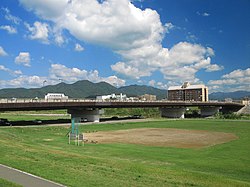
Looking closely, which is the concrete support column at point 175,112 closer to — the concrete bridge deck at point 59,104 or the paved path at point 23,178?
the concrete bridge deck at point 59,104

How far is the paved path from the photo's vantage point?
45.2 ft

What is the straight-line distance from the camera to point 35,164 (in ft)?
62.0

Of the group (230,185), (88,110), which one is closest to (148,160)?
(230,185)

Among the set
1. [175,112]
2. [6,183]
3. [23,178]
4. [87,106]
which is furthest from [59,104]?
[6,183]

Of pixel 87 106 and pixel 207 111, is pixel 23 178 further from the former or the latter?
pixel 207 111

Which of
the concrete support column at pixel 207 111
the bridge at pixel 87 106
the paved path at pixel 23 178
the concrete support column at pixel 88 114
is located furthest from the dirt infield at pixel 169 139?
the concrete support column at pixel 207 111

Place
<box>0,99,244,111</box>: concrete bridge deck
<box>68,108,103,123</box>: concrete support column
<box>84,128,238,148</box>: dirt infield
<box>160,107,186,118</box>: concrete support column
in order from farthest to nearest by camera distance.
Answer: <box>160,107,186,118</box>: concrete support column < <box>68,108,103,123</box>: concrete support column < <box>0,99,244,111</box>: concrete bridge deck < <box>84,128,238,148</box>: dirt infield

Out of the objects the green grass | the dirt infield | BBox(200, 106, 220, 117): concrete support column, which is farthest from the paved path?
BBox(200, 106, 220, 117): concrete support column

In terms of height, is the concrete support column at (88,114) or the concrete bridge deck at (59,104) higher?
the concrete bridge deck at (59,104)

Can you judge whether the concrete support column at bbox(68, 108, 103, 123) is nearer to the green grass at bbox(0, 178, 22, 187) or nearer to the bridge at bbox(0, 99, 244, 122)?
the bridge at bbox(0, 99, 244, 122)

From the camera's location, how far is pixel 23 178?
14.9 metres

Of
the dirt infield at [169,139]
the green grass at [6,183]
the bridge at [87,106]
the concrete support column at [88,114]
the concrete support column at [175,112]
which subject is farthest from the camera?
the concrete support column at [175,112]

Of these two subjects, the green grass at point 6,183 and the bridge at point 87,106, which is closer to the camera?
the green grass at point 6,183

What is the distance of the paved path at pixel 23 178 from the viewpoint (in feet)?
45.2
